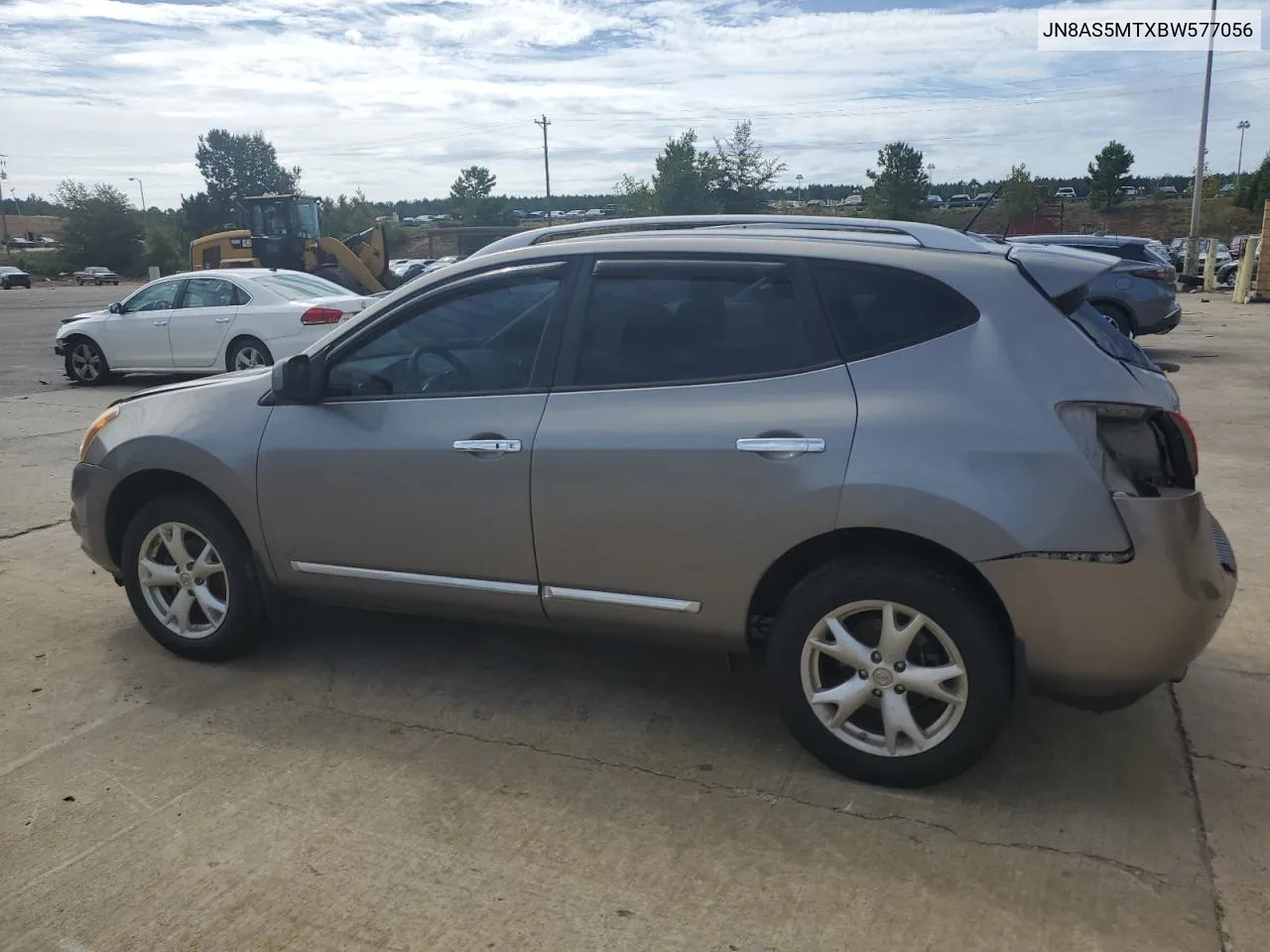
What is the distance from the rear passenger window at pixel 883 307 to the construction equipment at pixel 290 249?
23.9 metres

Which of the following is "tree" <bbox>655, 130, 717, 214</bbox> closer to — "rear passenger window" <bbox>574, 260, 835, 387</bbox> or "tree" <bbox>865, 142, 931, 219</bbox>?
"tree" <bbox>865, 142, 931, 219</bbox>

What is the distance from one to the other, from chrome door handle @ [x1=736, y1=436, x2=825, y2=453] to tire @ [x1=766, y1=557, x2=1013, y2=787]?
383 millimetres

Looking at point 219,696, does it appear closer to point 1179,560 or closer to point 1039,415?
point 1039,415

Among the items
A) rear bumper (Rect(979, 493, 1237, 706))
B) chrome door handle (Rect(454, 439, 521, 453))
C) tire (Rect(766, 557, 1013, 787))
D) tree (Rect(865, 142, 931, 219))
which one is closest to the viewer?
rear bumper (Rect(979, 493, 1237, 706))

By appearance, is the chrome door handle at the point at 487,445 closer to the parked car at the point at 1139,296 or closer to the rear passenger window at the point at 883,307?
the rear passenger window at the point at 883,307

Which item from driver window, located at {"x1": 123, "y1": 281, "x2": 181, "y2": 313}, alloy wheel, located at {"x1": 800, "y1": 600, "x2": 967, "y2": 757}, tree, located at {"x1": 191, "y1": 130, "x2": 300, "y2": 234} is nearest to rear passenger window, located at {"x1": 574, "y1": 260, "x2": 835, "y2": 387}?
alloy wheel, located at {"x1": 800, "y1": 600, "x2": 967, "y2": 757}

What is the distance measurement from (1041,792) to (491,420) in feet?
7.32

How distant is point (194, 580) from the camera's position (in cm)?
442

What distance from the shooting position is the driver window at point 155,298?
13.8 meters

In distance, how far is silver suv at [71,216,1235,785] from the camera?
10.1 ft

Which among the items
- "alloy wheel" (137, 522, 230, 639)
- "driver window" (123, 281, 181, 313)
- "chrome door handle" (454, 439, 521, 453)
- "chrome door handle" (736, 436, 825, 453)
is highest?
"chrome door handle" (736, 436, 825, 453)

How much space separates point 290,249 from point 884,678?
26.7 m

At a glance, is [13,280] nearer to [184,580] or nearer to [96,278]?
[96,278]

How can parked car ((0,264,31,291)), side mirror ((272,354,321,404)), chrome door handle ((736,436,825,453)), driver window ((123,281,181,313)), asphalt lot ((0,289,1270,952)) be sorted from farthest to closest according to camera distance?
parked car ((0,264,31,291)) → driver window ((123,281,181,313)) → side mirror ((272,354,321,404)) → chrome door handle ((736,436,825,453)) → asphalt lot ((0,289,1270,952))
